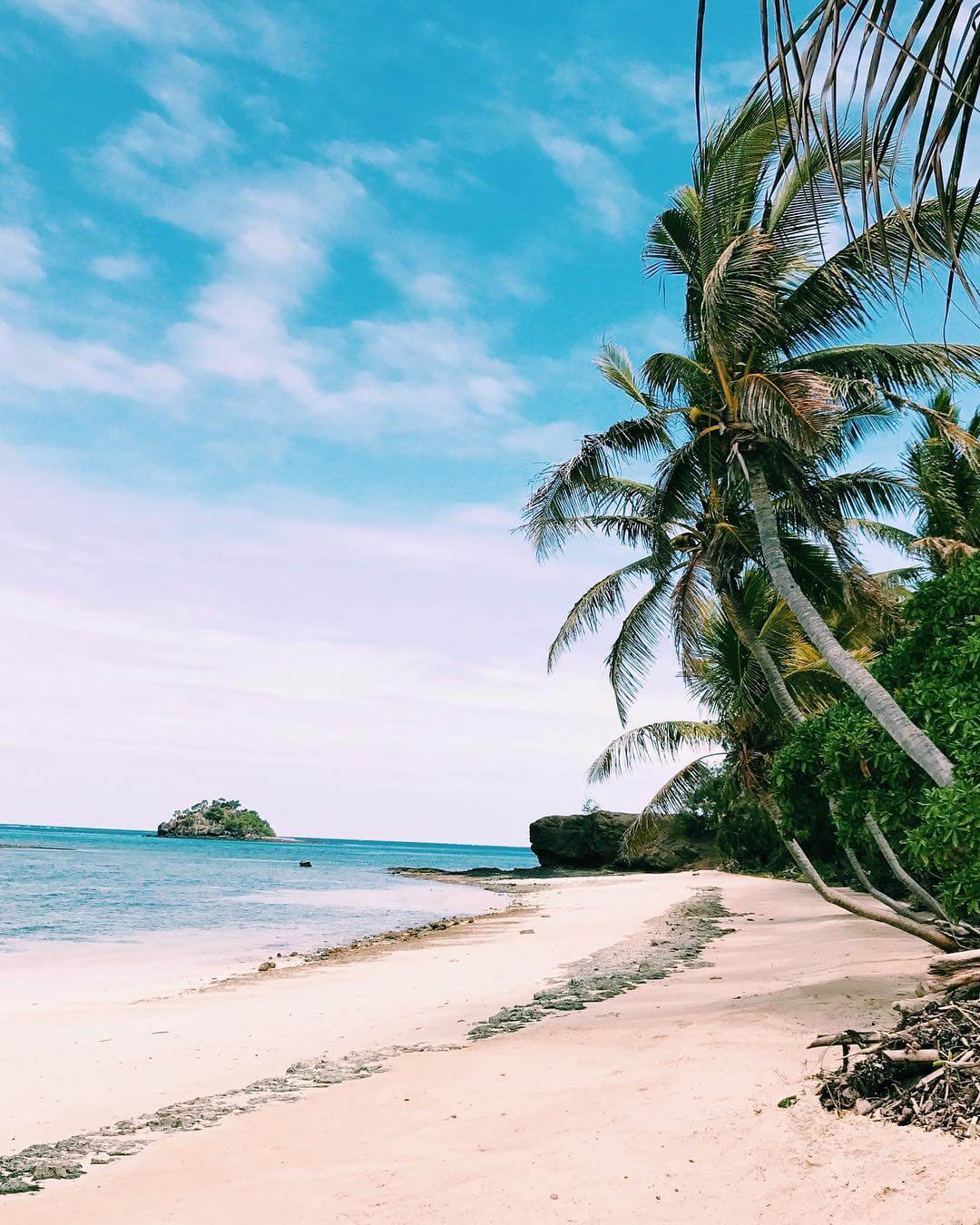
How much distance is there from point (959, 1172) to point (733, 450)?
278 inches

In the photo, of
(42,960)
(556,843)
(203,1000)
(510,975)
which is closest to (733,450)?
(510,975)

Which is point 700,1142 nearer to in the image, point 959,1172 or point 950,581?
point 959,1172

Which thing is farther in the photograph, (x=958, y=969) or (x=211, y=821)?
Answer: (x=211, y=821)

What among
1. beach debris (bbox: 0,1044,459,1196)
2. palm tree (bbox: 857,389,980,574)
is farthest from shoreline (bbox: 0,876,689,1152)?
palm tree (bbox: 857,389,980,574)

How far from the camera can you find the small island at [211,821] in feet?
421

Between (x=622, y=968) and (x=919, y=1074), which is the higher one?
(x=919, y=1074)

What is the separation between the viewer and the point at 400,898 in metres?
35.5

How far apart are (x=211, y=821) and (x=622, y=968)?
125378 millimetres

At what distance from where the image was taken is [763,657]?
1139 centimetres

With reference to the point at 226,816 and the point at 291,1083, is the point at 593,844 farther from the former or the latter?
the point at 226,816

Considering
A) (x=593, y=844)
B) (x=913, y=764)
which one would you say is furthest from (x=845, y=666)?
(x=593, y=844)

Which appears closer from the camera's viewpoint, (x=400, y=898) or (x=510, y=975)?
(x=510, y=975)

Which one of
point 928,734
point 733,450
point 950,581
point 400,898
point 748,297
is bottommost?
point 400,898

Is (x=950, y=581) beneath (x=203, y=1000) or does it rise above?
above
